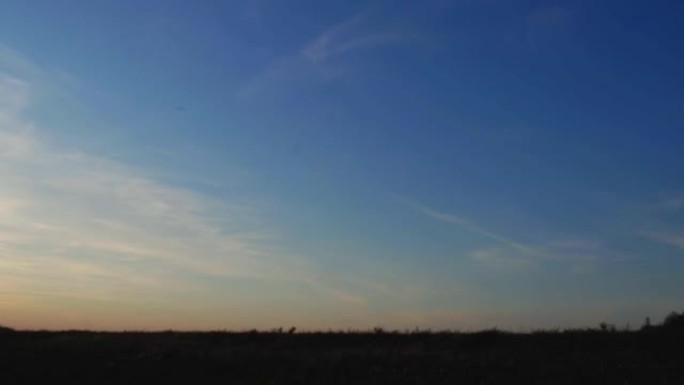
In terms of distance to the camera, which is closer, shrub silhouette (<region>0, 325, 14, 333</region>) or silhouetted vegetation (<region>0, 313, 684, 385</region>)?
silhouetted vegetation (<region>0, 313, 684, 385</region>)

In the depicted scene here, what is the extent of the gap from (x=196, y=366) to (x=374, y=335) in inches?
339

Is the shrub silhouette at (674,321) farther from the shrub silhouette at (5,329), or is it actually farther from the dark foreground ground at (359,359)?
the shrub silhouette at (5,329)

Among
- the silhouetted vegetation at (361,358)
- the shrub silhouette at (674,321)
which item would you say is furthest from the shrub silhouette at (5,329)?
the shrub silhouette at (674,321)

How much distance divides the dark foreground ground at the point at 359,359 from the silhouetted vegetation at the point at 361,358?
0.12 ft

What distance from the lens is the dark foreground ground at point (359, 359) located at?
88.6 ft

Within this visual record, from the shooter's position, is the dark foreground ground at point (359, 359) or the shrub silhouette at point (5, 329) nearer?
the dark foreground ground at point (359, 359)

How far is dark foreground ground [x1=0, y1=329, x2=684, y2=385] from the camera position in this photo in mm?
27016

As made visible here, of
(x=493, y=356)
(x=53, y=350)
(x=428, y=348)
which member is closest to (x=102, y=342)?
(x=53, y=350)

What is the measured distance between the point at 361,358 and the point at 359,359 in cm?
14

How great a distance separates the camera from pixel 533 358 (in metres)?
29.4

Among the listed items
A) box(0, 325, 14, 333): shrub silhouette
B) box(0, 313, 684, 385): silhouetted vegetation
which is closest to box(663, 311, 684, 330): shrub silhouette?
box(0, 313, 684, 385): silhouetted vegetation

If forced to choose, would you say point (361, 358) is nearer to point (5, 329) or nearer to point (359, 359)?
point (359, 359)

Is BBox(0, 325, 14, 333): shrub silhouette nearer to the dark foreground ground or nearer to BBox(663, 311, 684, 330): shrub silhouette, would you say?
the dark foreground ground

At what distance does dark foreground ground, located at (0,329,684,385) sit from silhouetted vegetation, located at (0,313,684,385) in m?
0.04
